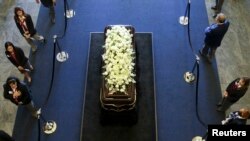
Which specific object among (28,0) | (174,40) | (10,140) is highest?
(28,0)

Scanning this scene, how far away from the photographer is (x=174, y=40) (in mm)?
8016

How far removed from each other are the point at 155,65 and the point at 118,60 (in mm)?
1518

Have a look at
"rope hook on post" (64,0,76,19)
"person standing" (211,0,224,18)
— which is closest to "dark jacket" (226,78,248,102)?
"person standing" (211,0,224,18)

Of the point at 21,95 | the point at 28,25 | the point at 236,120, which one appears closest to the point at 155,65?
the point at 236,120

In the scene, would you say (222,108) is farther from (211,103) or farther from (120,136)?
(120,136)

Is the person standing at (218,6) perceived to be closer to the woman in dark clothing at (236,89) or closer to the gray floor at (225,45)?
the gray floor at (225,45)

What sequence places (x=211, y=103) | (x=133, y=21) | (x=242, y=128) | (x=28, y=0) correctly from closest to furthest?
(x=242, y=128) < (x=211, y=103) < (x=133, y=21) < (x=28, y=0)

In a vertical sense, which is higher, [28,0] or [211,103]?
[28,0]

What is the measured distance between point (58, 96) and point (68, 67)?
0.82 meters

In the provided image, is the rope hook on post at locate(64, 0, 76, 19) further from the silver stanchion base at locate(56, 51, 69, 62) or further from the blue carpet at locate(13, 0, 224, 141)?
the silver stanchion base at locate(56, 51, 69, 62)

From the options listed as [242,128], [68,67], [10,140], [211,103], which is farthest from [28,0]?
[242,128]

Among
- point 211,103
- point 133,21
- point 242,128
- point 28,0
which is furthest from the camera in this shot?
point 28,0

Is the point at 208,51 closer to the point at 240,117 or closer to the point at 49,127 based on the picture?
the point at 240,117

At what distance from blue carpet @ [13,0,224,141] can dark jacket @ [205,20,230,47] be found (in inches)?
29.6
